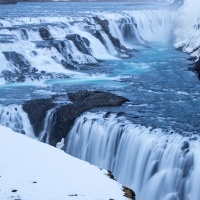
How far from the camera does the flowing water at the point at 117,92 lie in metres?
14.6

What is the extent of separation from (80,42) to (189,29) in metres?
13.2

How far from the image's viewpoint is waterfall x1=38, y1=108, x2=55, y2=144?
18.7 meters

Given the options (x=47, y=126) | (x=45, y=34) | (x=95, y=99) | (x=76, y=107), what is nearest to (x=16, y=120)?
(x=47, y=126)

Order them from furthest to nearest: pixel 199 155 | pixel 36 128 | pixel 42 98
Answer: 1. pixel 42 98
2. pixel 36 128
3. pixel 199 155

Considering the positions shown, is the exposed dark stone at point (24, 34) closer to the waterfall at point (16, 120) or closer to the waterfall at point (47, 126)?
the waterfall at point (16, 120)

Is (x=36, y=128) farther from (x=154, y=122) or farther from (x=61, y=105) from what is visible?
(x=154, y=122)

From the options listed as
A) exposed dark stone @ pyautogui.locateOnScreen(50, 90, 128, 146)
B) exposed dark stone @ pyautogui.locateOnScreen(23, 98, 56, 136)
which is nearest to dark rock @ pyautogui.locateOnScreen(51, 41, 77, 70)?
exposed dark stone @ pyautogui.locateOnScreen(50, 90, 128, 146)

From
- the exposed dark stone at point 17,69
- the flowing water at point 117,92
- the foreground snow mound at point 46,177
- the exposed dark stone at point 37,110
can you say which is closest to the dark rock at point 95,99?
the flowing water at point 117,92

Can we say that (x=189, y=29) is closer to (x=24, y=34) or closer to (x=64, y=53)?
(x=64, y=53)

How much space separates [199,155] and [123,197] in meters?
6.04

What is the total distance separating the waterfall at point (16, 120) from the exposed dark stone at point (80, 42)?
13930 mm

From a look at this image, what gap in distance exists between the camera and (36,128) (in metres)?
19.0

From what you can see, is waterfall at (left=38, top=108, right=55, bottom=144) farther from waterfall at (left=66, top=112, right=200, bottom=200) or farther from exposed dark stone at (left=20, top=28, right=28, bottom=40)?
exposed dark stone at (left=20, top=28, right=28, bottom=40)

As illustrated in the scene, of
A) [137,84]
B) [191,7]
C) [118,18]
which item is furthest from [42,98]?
[191,7]
